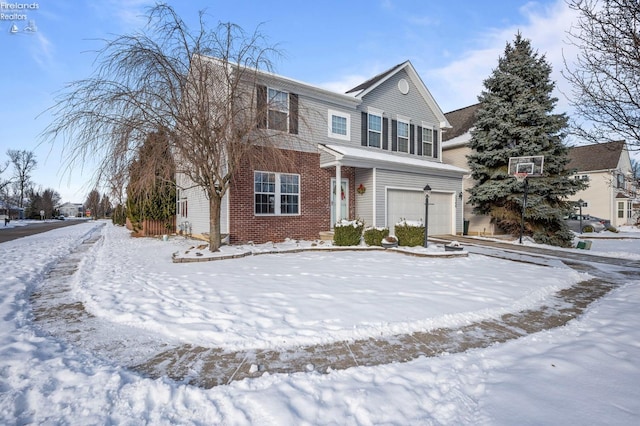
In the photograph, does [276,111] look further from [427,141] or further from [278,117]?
[427,141]

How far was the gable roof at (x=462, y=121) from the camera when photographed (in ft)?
60.2

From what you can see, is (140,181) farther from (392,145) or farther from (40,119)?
(392,145)

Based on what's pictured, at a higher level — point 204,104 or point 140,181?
point 204,104

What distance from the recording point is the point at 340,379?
8.13 feet

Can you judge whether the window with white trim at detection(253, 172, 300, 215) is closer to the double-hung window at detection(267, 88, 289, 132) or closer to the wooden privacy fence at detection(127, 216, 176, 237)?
the double-hung window at detection(267, 88, 289, 132)

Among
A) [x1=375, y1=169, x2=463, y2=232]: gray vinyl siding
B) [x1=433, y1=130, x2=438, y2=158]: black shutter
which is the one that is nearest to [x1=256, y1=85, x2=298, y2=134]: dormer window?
[x1=375, y1=169, x2=463, y2=232]: gray vinyl siding

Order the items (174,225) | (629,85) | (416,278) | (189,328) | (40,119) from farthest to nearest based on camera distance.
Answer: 1. (174,225)
2. (40,119)
3. (416,278)
4. (629,85)
5. (189,328)

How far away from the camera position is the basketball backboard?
42.7ft

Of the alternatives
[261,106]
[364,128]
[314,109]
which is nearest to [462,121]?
[364,128]

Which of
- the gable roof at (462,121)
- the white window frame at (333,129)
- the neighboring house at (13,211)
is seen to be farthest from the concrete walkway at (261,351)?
the neighboring house at (13,211)

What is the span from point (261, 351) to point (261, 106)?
24.1 ft

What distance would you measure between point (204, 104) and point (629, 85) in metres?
8.55

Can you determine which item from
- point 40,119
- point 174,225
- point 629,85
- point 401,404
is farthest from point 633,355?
point 174,225

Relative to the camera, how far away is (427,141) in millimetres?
16062
